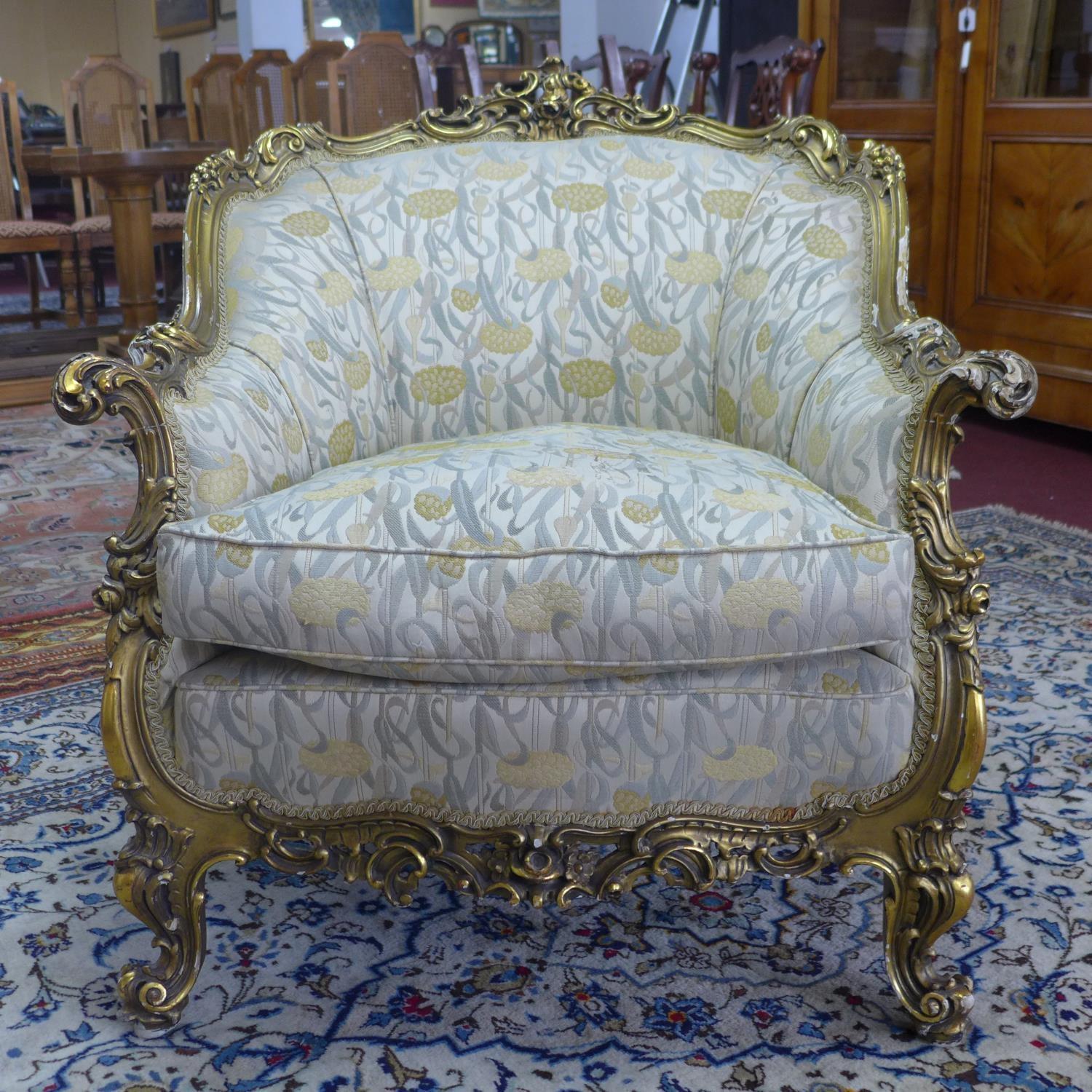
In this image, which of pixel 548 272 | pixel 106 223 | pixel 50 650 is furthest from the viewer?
pixel 106 223

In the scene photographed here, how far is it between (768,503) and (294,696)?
1.55ft

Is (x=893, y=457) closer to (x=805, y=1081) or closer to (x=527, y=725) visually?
(x=527, y=725)

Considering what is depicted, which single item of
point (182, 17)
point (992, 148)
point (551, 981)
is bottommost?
point (551, 981)

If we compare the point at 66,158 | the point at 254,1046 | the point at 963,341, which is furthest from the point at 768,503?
the point at 66,158

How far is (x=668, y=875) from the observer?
118 cm

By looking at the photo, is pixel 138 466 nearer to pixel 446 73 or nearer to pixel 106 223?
pixel 446 73

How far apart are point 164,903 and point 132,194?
3738 mm

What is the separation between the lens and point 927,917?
118 cm

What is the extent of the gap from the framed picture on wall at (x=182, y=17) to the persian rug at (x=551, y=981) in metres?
7.77

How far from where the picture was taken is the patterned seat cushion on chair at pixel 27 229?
16.3 ft

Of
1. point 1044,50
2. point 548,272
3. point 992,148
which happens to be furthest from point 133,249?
point 548,272

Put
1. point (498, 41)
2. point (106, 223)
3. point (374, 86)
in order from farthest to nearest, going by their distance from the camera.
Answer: point (498, 41) < point (106, 223) < point (374, 86)

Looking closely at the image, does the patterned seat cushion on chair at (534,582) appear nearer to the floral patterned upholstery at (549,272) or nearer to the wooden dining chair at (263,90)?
the floral patterned upholstery at (549,272)

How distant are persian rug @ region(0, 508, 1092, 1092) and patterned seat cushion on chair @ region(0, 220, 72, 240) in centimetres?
394
